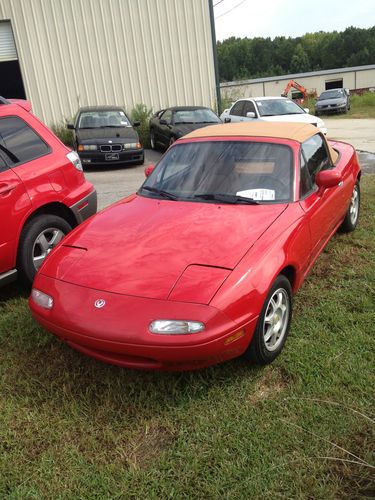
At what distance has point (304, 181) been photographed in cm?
382

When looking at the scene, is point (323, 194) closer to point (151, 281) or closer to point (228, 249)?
point (228, 249)

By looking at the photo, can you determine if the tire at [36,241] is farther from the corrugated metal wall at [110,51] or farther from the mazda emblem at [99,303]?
the corrugated metal wall at [110,51]

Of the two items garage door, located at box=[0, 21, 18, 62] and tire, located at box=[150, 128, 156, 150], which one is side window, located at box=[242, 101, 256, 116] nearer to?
tire, located at box=[150, 128, 156, 150]

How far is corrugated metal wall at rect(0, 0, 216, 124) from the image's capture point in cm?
1410

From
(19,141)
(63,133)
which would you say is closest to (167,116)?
(63,133)

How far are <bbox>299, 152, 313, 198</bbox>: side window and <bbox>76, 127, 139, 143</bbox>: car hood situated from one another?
734cm

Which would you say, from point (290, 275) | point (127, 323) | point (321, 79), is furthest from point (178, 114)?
point (321, 79)

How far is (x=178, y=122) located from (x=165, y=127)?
393 millimetres

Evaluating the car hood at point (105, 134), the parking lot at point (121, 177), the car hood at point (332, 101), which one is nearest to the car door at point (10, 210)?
the parking lot at point (121, 177)

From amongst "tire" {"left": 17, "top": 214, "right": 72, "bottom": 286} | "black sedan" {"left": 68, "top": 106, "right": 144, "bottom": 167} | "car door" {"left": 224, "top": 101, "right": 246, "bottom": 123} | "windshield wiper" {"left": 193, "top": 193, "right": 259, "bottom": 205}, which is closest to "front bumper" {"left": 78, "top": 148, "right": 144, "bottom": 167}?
"black sedan" {"left": 68, "top": 106, "right": 144, "bottom": 167}

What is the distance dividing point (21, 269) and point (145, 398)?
1956 mm

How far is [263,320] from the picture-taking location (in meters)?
2.88

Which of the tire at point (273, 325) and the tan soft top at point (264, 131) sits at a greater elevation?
the tan soft top at point (264, 131)

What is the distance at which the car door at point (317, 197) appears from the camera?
3.74 metres
